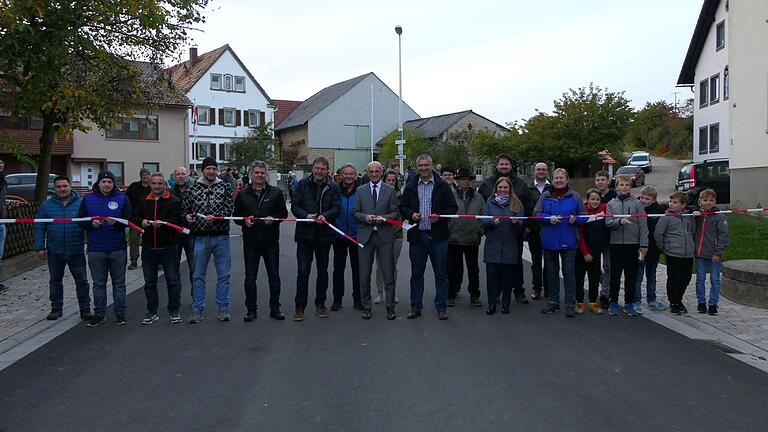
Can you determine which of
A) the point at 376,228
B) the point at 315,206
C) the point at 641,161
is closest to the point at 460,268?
the point at 376,228

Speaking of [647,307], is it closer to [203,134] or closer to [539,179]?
[539,179]

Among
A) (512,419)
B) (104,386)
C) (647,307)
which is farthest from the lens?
(647,307)

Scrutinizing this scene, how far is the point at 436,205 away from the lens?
8.38 meters

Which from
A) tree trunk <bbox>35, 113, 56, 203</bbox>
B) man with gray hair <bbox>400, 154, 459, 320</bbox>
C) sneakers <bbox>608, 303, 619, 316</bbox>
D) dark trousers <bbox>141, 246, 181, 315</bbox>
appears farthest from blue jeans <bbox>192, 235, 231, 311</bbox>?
tree trunk <bbox>35, 113, 56, 203</bbox>

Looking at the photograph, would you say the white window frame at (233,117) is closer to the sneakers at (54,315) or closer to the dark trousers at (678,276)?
the sneakers at (54,315)

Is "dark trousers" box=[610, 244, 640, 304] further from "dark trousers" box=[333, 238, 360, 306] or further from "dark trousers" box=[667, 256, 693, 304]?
"dark trousers" box=[333, 238, 360, 306]

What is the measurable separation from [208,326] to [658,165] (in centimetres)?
5063

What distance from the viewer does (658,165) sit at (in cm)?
5238

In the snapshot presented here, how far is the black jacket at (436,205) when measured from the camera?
27.5ft

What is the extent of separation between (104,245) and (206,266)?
127 centimetres

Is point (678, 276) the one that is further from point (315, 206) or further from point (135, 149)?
point (135, 149)

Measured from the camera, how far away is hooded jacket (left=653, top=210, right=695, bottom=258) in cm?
855

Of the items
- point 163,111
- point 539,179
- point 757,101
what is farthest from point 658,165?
point 539,179

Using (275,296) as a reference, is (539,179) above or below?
above
